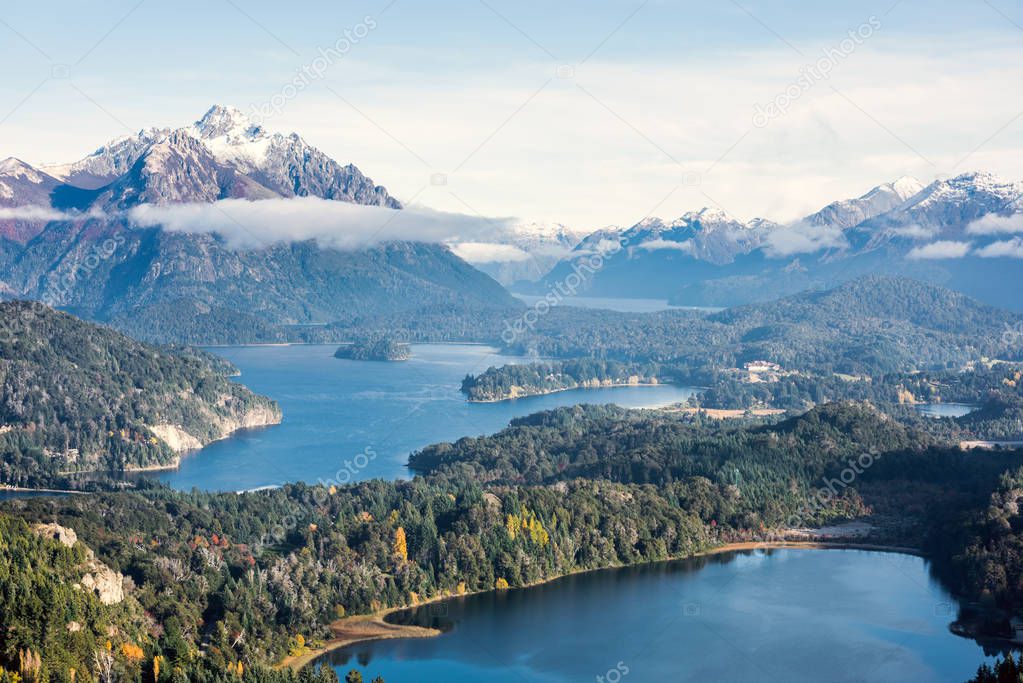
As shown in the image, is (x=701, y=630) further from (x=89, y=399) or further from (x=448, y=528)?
(x=89, y=399)

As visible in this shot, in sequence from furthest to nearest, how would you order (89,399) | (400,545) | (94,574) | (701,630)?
(89,399) < (400,545) < (701,630) < (94,574)

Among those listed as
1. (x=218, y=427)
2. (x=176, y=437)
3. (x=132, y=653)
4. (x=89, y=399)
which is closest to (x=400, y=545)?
(x=132, y=653)

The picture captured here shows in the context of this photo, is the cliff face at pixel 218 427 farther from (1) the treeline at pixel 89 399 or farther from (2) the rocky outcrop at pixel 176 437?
(1) the treeline at pixel 89 399

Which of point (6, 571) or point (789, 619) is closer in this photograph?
point (6, 571)

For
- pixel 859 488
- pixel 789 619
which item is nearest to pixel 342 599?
pixel 789 619

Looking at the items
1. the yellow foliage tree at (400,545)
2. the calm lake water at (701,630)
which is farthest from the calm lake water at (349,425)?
the calm lake water at (701,630)

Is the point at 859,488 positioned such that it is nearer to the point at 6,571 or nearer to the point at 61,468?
the point at 6,571
